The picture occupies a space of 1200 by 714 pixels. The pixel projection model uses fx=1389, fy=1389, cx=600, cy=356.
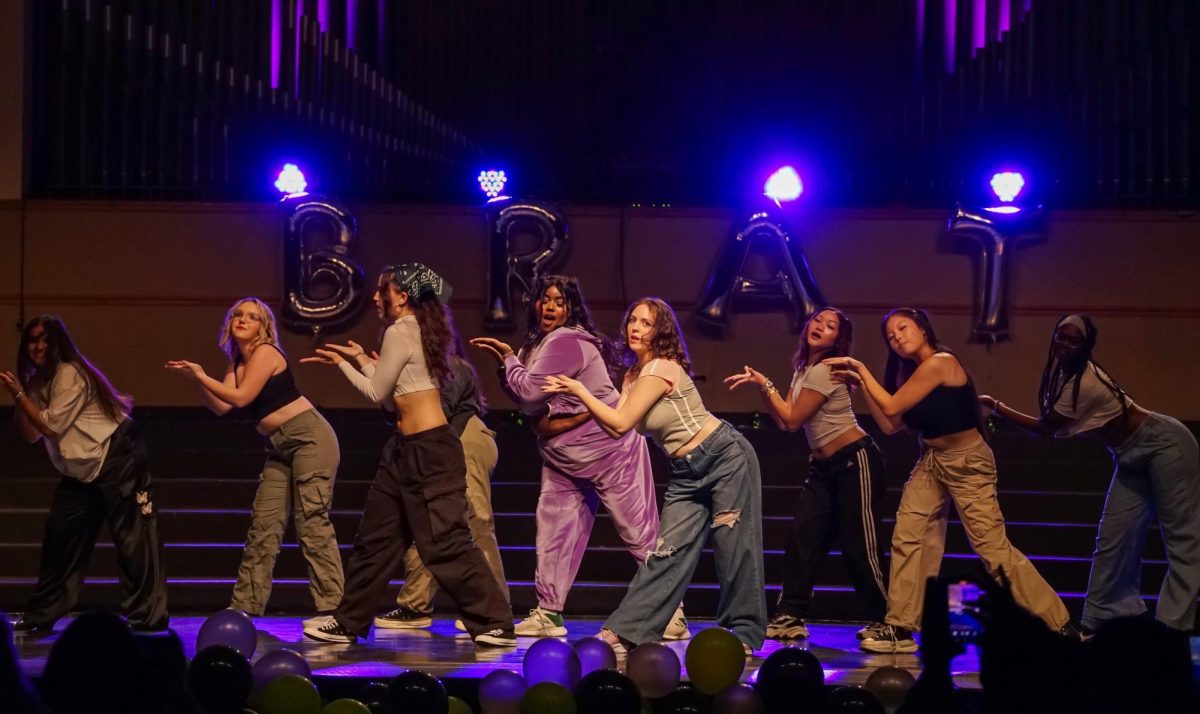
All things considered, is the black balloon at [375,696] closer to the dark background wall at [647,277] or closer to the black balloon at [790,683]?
the black balloon at [790,683]

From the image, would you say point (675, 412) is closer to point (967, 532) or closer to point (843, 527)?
point (843, 527)

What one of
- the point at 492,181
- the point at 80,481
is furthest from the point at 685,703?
the point at 492,181

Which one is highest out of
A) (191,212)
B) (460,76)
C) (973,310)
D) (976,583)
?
(460,76)

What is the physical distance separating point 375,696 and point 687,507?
1761 millimetres

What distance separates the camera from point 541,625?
6.34 meters

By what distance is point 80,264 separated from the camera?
34.8 ft

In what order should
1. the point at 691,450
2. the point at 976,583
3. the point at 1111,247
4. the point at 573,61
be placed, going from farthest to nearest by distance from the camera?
1. the point at 573,61
2. the point at 1111,247
3. the point at 691,450
4. the point at 976,583

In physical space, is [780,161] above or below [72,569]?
above

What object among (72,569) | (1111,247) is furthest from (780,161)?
(72,569)

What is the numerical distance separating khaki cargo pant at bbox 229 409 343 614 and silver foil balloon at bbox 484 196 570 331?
3.67 meters

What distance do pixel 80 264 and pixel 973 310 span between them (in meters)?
6.80

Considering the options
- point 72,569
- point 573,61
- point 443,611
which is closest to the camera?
point 72,569

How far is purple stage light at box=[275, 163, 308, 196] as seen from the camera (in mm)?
10516

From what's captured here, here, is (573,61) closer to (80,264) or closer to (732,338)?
(732,338)
